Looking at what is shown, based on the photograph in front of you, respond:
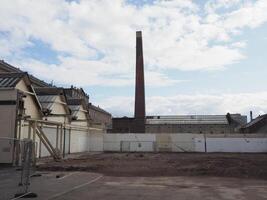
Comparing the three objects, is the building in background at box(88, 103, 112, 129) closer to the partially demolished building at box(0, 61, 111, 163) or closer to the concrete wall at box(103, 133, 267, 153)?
the concrete wall at box(103, 133, 267, 153)

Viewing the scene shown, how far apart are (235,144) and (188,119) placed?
44783mm

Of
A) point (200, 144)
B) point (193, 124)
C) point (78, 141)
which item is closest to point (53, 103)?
point (78, 141)

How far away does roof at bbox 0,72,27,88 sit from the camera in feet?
102

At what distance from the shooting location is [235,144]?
5938cm

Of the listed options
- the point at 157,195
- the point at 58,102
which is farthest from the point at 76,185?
the point at 58,102

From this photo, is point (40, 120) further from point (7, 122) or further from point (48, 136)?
point (48, 136)

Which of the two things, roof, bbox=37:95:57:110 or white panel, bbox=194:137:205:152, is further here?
white panel, bbox=194:137:205:152

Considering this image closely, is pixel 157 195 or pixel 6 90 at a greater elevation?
pixel 6 90

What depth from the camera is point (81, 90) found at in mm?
100688

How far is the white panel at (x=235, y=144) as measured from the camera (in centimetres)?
5909

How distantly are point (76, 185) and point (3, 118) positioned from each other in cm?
1386

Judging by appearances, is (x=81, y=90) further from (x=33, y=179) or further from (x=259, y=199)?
(x=259, y=199)

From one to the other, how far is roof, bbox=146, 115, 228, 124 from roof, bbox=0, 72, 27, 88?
6943 cm

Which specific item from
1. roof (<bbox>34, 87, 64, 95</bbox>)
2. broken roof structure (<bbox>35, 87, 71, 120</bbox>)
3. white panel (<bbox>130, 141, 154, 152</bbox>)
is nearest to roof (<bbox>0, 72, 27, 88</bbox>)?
broken roof structure (<bbox>35, 87, 71, 120</bbox>)
